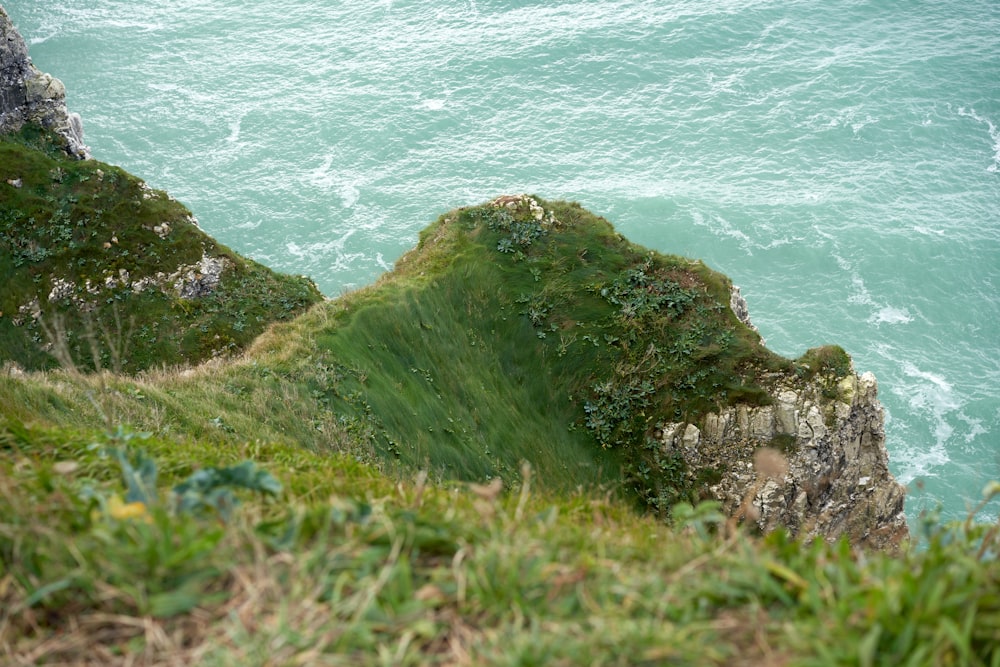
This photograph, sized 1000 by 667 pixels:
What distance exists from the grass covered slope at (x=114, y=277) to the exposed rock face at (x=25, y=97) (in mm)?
2706

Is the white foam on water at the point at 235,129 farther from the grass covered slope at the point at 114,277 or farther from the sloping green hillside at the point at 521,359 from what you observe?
the sloping green hillside at the point at 521,359

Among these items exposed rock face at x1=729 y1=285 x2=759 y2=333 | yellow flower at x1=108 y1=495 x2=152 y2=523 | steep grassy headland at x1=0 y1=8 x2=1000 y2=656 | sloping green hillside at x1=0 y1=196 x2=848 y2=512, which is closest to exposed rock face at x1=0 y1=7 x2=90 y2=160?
steep grassy headland at x1=0 y1=8 x2=1000 y2=656

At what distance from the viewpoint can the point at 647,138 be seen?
7269 centimetres

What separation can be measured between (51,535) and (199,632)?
1.14 m

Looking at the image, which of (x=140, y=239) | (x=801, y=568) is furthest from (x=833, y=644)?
(x=140, y=239)

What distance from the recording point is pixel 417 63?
81688 millimetres

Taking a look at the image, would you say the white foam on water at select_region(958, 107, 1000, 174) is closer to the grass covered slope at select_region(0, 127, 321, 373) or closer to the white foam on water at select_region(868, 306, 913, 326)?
the white foam on water at select_region(868, 306, 913, 326)

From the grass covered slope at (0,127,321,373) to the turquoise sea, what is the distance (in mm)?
20827

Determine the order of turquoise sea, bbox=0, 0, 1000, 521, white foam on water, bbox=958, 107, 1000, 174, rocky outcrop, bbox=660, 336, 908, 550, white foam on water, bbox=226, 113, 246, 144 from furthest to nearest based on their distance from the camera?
white foam on water, bbox=226, 113, 246, 144, white foam on water, bbox=958, 107, 1000, 174, turquoise sea, bbox=0, 0, 1000, 521, rocky outcrop, bbox=660, 336, 908, 550

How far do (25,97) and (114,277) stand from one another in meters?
13.8

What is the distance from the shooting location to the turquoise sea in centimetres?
5678

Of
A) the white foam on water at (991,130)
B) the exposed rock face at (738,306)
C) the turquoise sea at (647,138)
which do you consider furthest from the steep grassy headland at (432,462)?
the white foam on water at (991,130)

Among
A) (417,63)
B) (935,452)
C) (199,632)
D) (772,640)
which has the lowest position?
(935,452)

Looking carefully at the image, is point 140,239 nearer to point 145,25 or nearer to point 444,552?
point 444,552
